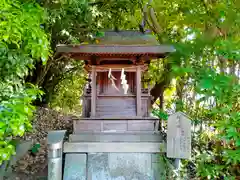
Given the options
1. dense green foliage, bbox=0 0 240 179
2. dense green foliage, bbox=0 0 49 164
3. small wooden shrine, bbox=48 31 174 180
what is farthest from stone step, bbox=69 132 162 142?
dense green foliage, bbox=0 0 49 164

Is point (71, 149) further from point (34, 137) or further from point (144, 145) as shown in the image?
point (34, 137)

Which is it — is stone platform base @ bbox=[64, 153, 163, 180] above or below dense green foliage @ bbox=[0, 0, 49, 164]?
below

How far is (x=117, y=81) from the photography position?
511 centimetres

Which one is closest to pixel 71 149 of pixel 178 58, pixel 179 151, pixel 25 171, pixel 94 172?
pixel 94 172

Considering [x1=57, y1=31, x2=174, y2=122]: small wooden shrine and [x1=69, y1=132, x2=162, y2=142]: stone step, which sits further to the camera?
[x1=57, y1=31, x2=174, y2=122]: small wooden shrine

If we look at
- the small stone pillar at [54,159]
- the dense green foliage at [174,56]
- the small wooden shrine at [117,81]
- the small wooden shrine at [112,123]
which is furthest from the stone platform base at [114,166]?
the small wooden shrine at [117,81]

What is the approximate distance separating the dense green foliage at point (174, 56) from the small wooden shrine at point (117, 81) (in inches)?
19.5

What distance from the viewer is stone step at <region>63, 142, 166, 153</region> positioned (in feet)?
14.0

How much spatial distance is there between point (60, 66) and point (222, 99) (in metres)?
6.42

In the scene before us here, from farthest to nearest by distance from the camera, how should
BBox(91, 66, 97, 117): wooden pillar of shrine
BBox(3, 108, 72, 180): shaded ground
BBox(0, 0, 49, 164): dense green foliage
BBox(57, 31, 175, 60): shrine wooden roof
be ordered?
BBox(91, 66, 97, 117): wooden pillar of shrine < BBox(3, 108, 72, 180): shaded ground < BBox(57, 31, 175, 60): shrine wooden roof < BBox(0, 0, 49, 164): dense green foliage

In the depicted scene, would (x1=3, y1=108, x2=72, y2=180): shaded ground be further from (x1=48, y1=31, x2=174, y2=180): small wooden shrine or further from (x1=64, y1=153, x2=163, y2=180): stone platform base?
(x1=48, y1=31, x2=174, y2=180): small wooden shrine

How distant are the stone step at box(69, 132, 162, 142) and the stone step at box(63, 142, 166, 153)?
6.7 inches

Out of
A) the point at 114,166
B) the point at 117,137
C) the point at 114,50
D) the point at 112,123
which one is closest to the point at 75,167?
the point at 114,166

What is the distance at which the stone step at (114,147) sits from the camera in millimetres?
4266
